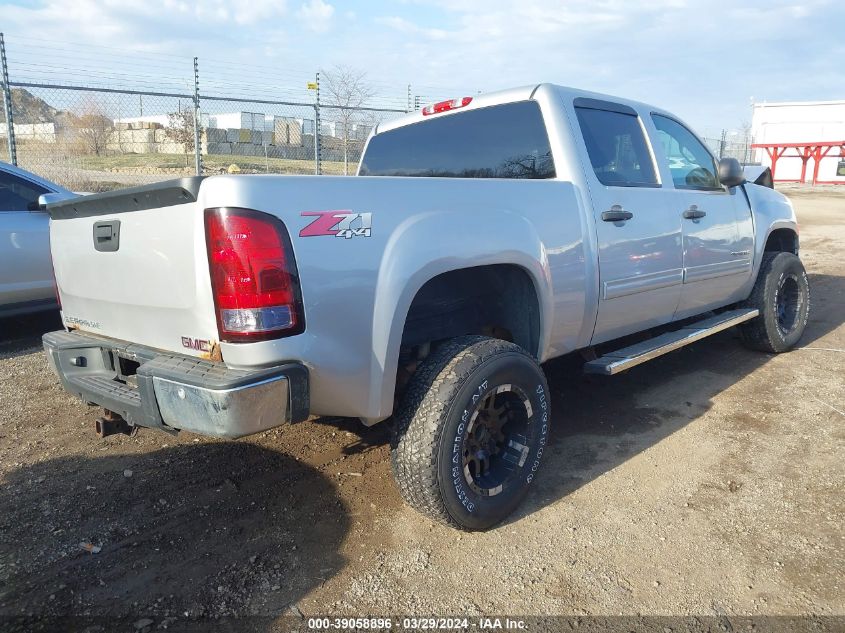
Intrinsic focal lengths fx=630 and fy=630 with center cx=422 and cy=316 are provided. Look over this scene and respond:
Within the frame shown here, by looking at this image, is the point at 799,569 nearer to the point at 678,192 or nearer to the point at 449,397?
the point at 449,397

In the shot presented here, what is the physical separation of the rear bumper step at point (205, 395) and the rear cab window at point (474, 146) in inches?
77.4

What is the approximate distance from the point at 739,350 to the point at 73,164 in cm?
1154

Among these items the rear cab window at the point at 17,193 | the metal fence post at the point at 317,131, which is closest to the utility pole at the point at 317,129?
the metal fence post at the point at 317,131

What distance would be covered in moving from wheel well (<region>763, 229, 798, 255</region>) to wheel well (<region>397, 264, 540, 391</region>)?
3.51 metres

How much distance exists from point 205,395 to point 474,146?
2377 mm

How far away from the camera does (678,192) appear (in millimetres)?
4121

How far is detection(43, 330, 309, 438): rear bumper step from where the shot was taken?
2.19 metres

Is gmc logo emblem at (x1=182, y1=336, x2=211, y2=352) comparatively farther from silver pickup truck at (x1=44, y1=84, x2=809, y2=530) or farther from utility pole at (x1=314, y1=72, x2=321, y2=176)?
utility pole at (x1=314, y1=72, x2=321, y2=176)

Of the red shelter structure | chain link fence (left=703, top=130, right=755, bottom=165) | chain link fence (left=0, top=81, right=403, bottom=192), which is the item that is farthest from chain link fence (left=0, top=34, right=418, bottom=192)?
the red shelter structure

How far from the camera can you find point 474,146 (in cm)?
386

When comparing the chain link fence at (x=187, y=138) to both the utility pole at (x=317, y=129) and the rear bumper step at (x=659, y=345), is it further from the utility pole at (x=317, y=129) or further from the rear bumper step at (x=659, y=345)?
the rear bumper step at (x=659, y=345)

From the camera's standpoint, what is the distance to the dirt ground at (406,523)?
7.91 ft

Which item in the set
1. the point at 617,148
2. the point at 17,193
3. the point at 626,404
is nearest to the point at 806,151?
the point at 626,404

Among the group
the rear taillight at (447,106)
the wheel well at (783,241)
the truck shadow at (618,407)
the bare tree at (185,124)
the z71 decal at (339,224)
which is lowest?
the truck shadow at (618,407)
